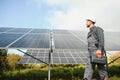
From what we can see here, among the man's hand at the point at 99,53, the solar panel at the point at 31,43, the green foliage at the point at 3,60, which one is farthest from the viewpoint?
the green foliage at the point at 3,60

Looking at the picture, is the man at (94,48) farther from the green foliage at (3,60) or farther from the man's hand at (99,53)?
the green foliage at (3,60)

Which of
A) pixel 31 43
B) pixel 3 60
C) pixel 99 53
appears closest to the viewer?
pixel 99 53

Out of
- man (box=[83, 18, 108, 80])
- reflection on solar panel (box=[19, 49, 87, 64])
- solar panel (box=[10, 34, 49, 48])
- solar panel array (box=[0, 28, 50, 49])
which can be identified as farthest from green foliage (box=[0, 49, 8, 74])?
man (box=[83, 18, 108, 80])

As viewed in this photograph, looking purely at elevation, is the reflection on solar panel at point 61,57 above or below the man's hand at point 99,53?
below

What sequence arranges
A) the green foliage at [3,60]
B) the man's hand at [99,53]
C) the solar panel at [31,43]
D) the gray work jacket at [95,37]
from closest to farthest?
the man's hand at [99,53] → the gray work jacket at [95,37] → the solar panel at [31,43] → the green foliage at [3,60]

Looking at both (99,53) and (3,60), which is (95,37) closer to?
(99,53)

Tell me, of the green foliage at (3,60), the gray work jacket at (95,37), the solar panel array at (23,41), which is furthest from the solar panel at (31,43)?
the green foliage at (3,60)

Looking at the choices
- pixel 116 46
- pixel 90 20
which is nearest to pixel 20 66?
pixel 116 46

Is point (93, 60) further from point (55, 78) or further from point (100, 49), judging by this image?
point (55, 78)

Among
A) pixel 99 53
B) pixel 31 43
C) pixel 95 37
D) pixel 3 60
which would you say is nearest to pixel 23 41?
pixel 31 43

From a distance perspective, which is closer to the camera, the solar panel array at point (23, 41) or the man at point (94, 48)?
the man at point (94, 48)

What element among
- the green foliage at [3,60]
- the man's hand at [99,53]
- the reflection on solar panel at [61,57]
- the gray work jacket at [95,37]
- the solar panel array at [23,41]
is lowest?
the green foliage at [3,60]

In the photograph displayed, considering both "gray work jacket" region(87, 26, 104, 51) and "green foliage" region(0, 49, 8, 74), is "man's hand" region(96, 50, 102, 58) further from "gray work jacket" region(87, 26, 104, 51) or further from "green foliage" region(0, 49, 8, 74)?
"green foliage" region(0, 49, 8, 74)

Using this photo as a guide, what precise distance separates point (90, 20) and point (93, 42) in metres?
0.63
